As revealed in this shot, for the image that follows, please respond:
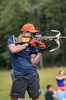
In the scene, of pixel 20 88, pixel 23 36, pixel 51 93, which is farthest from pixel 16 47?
pixel 51 93

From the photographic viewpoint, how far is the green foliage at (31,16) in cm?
2753

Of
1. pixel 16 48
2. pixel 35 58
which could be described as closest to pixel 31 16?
pixel 35 58

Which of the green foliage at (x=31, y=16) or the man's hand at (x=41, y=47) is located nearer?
the man's hand at (x=41, y=47)

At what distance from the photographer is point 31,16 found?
2912 cm

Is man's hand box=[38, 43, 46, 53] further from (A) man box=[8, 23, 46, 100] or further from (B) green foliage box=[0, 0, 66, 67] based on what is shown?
(B) green foliage box=[0, 0, 66, 67]

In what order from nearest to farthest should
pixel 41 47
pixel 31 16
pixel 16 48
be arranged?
1. pixel 16 48
2. pixel 41 47
3. pixel 31 16

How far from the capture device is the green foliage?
90.3 ft

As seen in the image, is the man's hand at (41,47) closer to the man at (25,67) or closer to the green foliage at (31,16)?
the man at (25,67)

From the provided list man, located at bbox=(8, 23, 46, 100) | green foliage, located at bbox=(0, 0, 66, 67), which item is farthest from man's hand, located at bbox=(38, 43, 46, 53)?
green foliage, located at bbox=(0, 0, 66, 67)

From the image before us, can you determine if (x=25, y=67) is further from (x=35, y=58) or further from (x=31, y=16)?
(x=31, y=16)

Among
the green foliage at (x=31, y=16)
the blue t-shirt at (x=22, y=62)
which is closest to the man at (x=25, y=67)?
the blue t-shirt at (x=22, y=62)

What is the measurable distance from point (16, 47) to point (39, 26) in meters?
25.8

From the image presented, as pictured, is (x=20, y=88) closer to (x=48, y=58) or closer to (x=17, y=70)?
(x=17, y=70)

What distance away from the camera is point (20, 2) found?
27547mm
